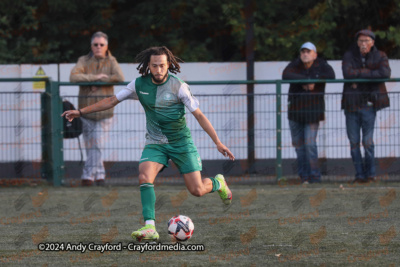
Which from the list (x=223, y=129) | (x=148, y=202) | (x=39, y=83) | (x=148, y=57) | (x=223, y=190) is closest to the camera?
(x=148, y=202)

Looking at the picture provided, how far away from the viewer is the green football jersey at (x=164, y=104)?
820cm

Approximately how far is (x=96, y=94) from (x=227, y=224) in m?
4.59

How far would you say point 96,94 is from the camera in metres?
12.8

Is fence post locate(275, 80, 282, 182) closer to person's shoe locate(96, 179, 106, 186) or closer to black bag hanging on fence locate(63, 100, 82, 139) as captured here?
person's shoe locate(96, 179, 106, 186)

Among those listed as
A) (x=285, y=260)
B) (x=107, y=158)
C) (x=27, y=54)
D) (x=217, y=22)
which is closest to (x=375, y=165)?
(x=107, y=158)

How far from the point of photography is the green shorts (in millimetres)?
8211

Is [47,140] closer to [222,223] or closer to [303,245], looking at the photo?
[222,223]

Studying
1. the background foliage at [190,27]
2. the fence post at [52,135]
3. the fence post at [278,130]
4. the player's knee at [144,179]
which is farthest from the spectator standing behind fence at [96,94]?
the background foliage at [190,27]

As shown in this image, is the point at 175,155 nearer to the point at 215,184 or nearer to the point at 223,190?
the point at 215,184

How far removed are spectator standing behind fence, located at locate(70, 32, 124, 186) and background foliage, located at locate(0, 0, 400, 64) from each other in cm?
767

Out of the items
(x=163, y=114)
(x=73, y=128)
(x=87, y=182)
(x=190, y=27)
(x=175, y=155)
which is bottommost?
(x=87, y=182)

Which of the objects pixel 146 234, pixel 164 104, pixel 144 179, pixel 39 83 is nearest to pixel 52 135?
pixel 39 83

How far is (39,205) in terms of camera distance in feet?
35.7

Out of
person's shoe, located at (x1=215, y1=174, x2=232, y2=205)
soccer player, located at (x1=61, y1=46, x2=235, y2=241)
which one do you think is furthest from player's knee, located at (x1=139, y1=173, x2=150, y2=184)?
person's shoe, located at (x1=215, y1=174, x2=232, y2=205)
